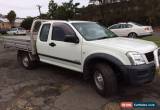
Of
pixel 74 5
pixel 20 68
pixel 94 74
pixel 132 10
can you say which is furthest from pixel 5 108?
pixel 74 5

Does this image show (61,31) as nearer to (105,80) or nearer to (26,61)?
(105,80)

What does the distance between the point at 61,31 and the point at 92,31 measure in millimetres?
929

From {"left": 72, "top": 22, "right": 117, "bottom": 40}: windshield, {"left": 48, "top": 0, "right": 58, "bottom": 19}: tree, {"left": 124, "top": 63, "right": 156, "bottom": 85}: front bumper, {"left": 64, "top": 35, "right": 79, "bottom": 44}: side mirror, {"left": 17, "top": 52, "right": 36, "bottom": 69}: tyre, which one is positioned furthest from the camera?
{"left": 48, "top": 0, "right": 58, "bottom": 19}: tree

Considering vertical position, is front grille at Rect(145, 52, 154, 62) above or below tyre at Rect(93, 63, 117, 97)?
above

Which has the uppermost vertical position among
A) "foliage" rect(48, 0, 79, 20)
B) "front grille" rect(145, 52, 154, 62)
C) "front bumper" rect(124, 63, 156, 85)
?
"foliage" rect(48, 0, 79, 20)

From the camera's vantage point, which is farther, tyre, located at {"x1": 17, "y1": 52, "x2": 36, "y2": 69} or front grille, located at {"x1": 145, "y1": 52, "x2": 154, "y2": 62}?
tyre, located at {"x1": 17, "y1": 52, "x2": 36, "y2": 69}

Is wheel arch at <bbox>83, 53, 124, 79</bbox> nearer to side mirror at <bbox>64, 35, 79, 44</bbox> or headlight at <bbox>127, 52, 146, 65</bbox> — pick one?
headlight at <bbox>127, 52, 146, 65</bbox>

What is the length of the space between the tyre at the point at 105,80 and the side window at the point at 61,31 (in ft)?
4.52

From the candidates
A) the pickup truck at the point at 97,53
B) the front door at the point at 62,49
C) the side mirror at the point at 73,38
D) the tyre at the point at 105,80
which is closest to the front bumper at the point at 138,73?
the pickup truck at the point at 97,53

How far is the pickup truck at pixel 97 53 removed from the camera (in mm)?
5109

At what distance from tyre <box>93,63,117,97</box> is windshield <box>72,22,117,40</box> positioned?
99cm

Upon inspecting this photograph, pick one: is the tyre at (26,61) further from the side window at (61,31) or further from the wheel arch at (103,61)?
the wheel arch at (103,61)

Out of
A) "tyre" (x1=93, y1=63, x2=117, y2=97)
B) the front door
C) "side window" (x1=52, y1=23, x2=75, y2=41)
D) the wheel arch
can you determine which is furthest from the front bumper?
"side window" (x1=52, y1=23, x2=75, y2=41)

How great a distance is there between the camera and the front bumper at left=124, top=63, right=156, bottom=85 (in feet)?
16.4
